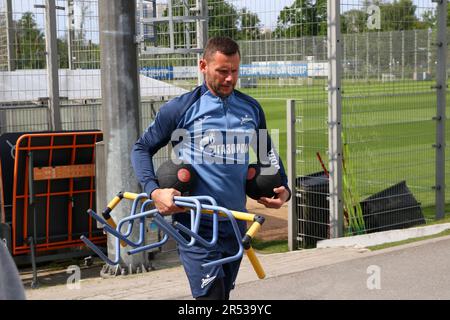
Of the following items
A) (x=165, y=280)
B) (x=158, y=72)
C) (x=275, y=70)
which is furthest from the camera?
(x=158, y=72)

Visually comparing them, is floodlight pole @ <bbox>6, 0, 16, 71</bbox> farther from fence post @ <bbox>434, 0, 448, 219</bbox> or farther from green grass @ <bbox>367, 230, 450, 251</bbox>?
fence post @ <bbox>434, 0, 448, 219</bbox>

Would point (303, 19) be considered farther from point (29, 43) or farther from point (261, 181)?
point (261, 181)

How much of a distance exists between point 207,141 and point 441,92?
7.41 meters

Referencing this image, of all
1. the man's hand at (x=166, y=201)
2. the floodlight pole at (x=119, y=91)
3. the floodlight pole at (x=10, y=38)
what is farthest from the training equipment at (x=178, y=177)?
the floodlight pole at (x=10, y=38)

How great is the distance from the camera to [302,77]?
9.76 m

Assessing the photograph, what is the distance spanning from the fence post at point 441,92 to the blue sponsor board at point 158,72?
12.3ft

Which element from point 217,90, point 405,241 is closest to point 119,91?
point 217,90

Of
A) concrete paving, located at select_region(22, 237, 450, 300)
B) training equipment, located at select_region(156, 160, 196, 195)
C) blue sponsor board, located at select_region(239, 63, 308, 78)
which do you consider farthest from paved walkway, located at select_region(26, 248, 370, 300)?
training equipment, located at select_region(156, 160, 196, 195)

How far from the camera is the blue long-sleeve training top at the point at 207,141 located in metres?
4.54

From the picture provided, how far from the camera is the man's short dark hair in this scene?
4.44 m

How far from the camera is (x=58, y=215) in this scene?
8453 mm

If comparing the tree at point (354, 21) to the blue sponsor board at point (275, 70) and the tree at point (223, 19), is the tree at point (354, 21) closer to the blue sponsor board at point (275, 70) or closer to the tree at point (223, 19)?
the blue sponsor board at point (275, 70)
